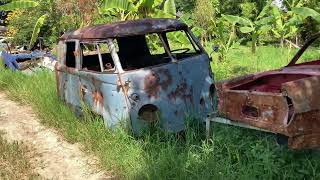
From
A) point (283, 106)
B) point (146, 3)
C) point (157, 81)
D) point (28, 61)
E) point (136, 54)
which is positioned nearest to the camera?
point (283, 106)

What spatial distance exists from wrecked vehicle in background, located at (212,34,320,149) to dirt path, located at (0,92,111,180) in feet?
6.53

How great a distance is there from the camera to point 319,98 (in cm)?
417

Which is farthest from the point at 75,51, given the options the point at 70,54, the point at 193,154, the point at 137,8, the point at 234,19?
the point at 234,19

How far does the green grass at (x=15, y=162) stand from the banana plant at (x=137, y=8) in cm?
532

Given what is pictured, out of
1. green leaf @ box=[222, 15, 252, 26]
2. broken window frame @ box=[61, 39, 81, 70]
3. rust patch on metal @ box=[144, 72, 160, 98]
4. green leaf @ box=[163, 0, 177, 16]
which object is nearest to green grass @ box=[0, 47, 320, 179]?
rust patch on metal @ box=[144, 72, 160, 98]

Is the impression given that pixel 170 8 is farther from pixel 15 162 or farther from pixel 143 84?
pixel 15 162

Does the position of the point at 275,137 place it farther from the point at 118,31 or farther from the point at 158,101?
the point at 118,31

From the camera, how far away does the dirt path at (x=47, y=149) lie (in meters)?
6.15

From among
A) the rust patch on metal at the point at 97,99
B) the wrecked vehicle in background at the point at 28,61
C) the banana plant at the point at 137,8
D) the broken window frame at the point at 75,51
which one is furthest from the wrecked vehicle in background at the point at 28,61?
the rust patch on metal at the point at 97,99

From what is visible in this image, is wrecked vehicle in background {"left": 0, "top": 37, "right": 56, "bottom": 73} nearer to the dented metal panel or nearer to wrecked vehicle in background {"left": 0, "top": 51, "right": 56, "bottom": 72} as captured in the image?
wrecked vehicle in background {"left": 0, "top": 51, "right": 56, "bottom": 72}

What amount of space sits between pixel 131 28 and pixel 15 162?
265 centimetres

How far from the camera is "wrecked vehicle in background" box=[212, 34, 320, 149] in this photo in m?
4.15

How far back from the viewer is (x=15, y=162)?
249 inches

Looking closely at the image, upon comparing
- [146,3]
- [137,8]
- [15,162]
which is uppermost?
[146,3]
